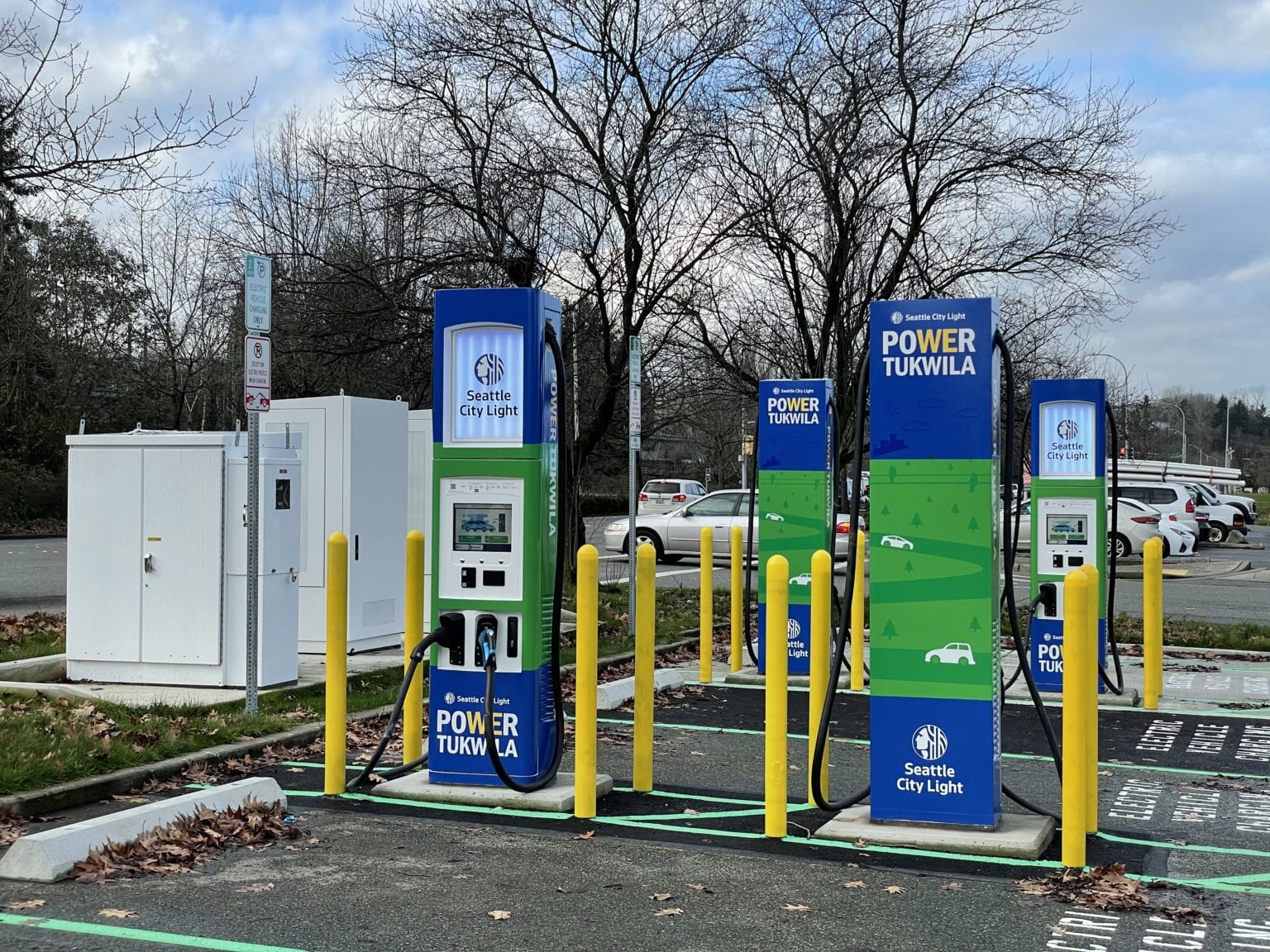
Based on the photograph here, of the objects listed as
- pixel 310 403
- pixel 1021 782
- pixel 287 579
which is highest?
pixel 310 403

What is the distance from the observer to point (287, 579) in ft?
34.2

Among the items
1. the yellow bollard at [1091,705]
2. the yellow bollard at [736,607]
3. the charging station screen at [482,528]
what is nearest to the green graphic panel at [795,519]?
the yellow bollard at [736,607]

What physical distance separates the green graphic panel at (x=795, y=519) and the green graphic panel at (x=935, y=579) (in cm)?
542

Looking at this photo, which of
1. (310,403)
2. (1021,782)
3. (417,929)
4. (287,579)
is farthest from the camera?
(310,403)

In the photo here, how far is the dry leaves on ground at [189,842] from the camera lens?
18.7 ft

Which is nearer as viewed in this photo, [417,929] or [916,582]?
[417,929]

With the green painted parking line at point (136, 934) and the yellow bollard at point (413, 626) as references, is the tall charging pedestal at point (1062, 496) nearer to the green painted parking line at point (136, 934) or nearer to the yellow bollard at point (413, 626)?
the yellow bollard at point (413, 626)

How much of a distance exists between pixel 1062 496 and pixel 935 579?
207 inches

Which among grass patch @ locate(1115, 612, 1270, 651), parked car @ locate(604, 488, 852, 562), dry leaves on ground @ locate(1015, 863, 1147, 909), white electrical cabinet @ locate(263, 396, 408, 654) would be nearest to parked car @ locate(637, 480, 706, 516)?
parked car @ locate(604, 488, 852, 562)

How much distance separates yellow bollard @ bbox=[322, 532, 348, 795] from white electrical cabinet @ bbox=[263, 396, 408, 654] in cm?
479

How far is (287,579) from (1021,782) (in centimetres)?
568

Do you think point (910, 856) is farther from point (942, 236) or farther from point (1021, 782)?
point (942, 236)

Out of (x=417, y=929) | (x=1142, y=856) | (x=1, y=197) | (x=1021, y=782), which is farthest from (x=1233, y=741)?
(x=1, y=197)

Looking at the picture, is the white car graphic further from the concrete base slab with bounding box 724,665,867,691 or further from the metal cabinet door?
the metal cabinet door
